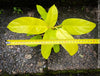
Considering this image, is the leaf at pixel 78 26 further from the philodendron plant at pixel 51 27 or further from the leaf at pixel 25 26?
the leaf at pixel 25 26

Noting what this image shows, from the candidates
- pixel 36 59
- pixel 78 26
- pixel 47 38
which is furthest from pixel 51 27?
pixel 36 59

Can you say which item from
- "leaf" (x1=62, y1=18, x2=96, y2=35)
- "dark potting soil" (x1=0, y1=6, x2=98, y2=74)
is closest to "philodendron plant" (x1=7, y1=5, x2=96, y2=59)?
"leaf" (x1=62, y1=18, x2=96, y2=35)

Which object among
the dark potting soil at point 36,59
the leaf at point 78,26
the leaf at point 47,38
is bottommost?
the dark potting soil at point 36,59

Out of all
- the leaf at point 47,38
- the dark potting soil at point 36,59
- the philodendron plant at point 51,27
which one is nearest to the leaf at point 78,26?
the philodendron plant at point 51,27

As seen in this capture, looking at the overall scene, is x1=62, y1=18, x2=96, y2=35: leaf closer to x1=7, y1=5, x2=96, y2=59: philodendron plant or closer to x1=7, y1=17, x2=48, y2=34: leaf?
x1=7, y1=5, x2=96, y2=59: philodendron plant

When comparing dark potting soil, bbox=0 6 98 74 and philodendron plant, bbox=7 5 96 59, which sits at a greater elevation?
philodendron plant, bbox=7 5 96 59

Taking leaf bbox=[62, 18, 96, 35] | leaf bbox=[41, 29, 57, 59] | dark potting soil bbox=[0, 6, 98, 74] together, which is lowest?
dark potting soil bbox=[0, 6, 98, 74]

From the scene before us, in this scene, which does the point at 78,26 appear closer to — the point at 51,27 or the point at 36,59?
the point at 51,27
